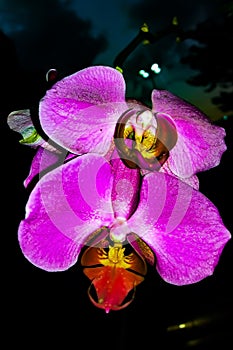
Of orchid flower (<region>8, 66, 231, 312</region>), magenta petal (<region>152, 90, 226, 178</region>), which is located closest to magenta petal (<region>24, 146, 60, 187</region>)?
orchid flower (<region>8, 66, 231, 312</region>)

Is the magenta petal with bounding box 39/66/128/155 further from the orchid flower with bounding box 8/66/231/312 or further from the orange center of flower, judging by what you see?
the orange center of flower

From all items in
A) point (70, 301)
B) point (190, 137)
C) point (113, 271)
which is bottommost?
point (70, 301)

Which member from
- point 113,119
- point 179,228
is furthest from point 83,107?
point 179,228

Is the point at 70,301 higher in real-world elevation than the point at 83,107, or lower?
lower

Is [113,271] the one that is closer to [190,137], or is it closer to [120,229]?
[120,229]

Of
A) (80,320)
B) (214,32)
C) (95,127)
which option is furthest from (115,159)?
(214,32)

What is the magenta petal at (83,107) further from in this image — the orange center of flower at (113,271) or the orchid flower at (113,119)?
the orange center of flower at (113,271)

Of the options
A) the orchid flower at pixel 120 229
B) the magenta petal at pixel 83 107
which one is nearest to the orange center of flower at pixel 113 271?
the orchid flower at pixel 120 229
